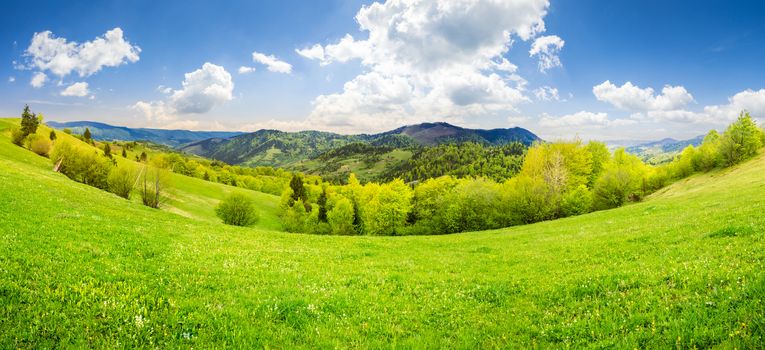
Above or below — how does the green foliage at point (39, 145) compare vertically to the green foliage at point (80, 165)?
above

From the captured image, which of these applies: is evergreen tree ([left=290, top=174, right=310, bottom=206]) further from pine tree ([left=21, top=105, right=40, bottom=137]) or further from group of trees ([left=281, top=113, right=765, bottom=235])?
pine tree ([left=21, top=105, right=40, bottom=137])

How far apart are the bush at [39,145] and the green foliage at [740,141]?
525 ft

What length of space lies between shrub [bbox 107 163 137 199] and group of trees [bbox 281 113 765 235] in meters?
44.4

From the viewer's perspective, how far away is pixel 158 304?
8734 millimetres

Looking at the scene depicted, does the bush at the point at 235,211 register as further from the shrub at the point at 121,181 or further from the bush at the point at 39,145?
the bush at the point at 39,145

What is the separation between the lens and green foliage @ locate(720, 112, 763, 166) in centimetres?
7325

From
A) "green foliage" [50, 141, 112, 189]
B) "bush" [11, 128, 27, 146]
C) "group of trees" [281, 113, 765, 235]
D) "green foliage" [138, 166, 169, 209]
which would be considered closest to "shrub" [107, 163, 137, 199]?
"green foliage" [138, 166, 169, 209]

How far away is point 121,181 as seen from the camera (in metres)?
66.9

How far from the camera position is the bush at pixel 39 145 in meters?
84.8

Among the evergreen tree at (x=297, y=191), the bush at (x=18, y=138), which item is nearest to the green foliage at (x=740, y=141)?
the evergreen tree at (x=297, y=191)

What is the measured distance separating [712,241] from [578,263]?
200 inches

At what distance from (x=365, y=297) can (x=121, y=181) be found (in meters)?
75.0

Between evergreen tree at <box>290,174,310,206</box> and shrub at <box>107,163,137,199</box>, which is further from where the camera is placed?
evergreen tree at <box>290,174,310,206</box>

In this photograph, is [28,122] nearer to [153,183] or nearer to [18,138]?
[18,138]
